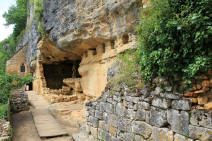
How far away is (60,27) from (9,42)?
18.3 m

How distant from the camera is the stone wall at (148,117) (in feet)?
7.29

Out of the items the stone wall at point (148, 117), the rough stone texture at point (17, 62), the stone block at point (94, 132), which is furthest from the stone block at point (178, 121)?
→ the rough stone texture at point (17, 62)

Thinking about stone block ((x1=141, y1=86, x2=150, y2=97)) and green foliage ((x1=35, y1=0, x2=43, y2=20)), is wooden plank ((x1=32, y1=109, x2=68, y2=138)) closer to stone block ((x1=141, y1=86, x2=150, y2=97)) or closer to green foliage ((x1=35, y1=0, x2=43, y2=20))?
stone block ((x1=141, y1=86, x2=150, y2=97))

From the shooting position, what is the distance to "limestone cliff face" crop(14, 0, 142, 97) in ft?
19.7

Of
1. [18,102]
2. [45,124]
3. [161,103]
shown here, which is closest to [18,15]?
[18,102]

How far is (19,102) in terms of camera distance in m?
8.80

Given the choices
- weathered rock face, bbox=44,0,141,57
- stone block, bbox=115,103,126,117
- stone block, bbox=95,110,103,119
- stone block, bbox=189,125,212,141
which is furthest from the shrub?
stone block, bbox=189,125,212,141

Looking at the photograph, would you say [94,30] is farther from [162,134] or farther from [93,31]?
[162,134]

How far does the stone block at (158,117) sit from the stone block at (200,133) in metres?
0.45

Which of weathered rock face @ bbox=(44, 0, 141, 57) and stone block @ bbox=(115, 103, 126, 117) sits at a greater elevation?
weathered rock face @ bbox=(44, 0, 141, 57)

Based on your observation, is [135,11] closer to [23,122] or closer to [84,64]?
[84,64]

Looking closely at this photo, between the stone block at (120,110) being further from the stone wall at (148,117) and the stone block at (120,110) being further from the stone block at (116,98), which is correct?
the stone block at (116,98)

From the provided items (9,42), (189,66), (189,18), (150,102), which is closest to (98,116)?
(150,102)

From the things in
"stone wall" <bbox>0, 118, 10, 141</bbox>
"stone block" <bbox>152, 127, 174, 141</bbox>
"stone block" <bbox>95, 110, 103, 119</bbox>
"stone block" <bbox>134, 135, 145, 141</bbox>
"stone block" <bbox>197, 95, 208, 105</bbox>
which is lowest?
"stone wall" <bbox>0, 118, 10, 141</bbox>
